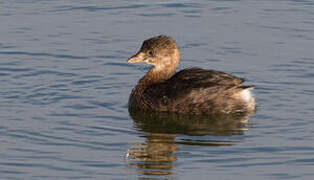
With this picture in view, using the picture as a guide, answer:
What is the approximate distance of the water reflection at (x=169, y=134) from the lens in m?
11.1

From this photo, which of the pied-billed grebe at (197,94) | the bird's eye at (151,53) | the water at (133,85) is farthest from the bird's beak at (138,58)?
the water at (133,85)

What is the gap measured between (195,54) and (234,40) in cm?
102

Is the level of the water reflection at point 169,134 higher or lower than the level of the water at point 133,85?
lower

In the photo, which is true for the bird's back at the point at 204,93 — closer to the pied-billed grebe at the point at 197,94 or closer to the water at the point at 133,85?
the pied-billed grebe at the point at 197,94

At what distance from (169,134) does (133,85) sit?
2.52 metres

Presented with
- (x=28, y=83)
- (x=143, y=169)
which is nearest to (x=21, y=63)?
(x=28, y=83)

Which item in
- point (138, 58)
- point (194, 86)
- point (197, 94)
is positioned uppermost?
point (138, 58)

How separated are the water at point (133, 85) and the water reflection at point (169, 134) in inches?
0.6

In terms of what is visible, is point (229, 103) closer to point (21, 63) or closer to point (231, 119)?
point (231, 119)

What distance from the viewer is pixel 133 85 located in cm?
1480

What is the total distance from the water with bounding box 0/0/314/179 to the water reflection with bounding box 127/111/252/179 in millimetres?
16

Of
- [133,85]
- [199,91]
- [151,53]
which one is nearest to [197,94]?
[199,91]

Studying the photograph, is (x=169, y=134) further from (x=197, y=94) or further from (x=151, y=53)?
(x=151, y=53)

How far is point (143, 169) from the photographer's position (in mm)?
10906
